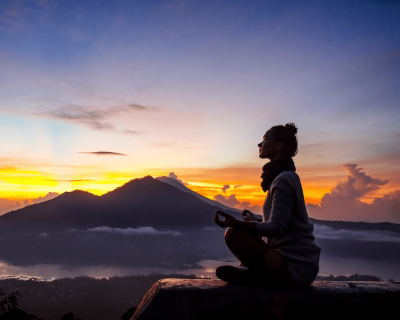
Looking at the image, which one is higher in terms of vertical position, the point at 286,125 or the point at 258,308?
the point at 286,125

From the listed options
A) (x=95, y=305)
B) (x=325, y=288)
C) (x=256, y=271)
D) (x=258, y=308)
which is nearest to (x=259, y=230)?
(x=256, y=271)

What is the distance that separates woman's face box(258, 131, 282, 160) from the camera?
4.08 m

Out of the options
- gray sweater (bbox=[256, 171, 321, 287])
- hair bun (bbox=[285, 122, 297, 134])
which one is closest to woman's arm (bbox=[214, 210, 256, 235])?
gray sweater (bbox=[256, 171, 321, 287])

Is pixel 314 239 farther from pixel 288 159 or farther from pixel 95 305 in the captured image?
pixel 95 305

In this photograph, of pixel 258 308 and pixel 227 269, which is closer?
pixel 258 308

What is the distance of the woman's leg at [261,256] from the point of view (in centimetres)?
355

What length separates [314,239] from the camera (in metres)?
3.83

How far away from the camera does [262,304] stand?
134 inches

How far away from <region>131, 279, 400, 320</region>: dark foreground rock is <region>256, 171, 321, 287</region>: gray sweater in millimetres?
267

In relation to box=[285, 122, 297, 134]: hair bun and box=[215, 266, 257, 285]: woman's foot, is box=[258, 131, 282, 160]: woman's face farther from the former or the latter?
box=[215, 266, 257, 285]: woman's foot

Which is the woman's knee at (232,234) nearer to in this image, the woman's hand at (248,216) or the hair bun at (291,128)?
the woman's hand at (248,216)

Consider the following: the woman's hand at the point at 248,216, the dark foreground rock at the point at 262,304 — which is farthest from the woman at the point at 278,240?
the woman's hand at the point at 248,216

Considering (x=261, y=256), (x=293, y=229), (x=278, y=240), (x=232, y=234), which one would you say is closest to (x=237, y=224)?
(x=232, y=234)

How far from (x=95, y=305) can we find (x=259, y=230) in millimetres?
170213
